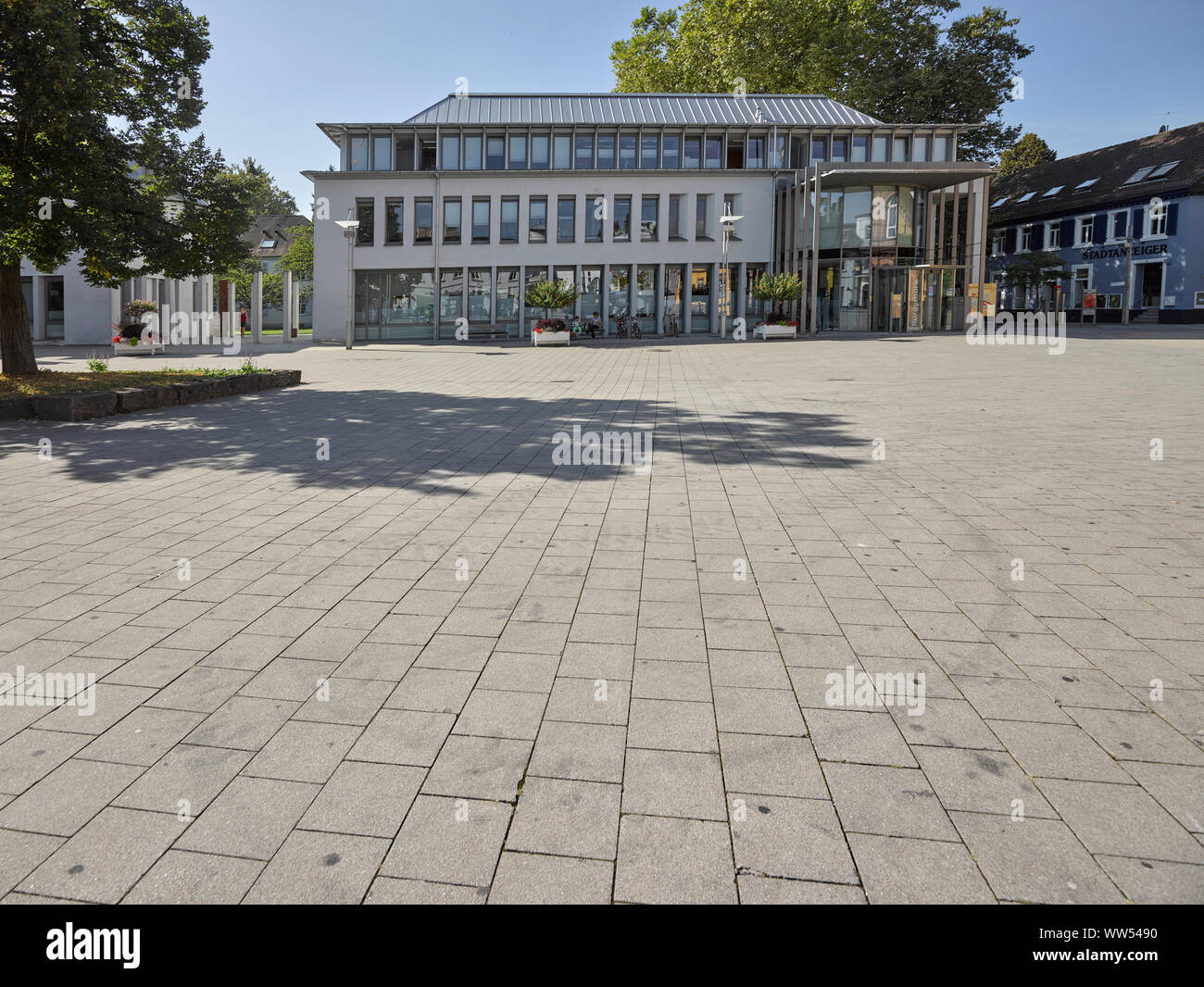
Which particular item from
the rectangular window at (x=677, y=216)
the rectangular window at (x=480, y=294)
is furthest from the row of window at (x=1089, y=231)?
the rectangular window at (x=480, y=294)

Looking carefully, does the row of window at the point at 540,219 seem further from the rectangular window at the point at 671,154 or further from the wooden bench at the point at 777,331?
the wooden bench at the point at 777,331

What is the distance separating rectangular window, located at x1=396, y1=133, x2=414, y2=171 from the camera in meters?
43.1

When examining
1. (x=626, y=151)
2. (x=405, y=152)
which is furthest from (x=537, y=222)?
(x=405, y=152)

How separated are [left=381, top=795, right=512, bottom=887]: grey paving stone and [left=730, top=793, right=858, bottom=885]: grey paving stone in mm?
731

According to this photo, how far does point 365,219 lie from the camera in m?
42.3

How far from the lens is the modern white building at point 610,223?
4122 cm

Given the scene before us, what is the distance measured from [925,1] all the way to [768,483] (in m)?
51.8

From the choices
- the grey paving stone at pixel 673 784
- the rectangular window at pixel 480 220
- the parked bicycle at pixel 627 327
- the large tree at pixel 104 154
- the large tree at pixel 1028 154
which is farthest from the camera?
the large tree at pixel 1028 154

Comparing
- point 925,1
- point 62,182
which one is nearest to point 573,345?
point 62,182

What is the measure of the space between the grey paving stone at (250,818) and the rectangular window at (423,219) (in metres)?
41.9

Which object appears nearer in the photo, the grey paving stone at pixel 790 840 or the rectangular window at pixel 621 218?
the grey paving stone at pixel 790 840

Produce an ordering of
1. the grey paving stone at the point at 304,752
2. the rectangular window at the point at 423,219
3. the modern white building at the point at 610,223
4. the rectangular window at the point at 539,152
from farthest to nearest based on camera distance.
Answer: the rectangular window at the point at 539,152, the rectangular window at the point at 423,219, the modern white building at the point at 610,223, the grey paving stone at the point at 304,752

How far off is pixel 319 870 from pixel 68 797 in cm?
103

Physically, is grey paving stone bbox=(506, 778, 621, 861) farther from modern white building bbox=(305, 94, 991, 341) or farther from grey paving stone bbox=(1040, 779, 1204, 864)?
modern white building bbox=(305, 94, 991, 341)
